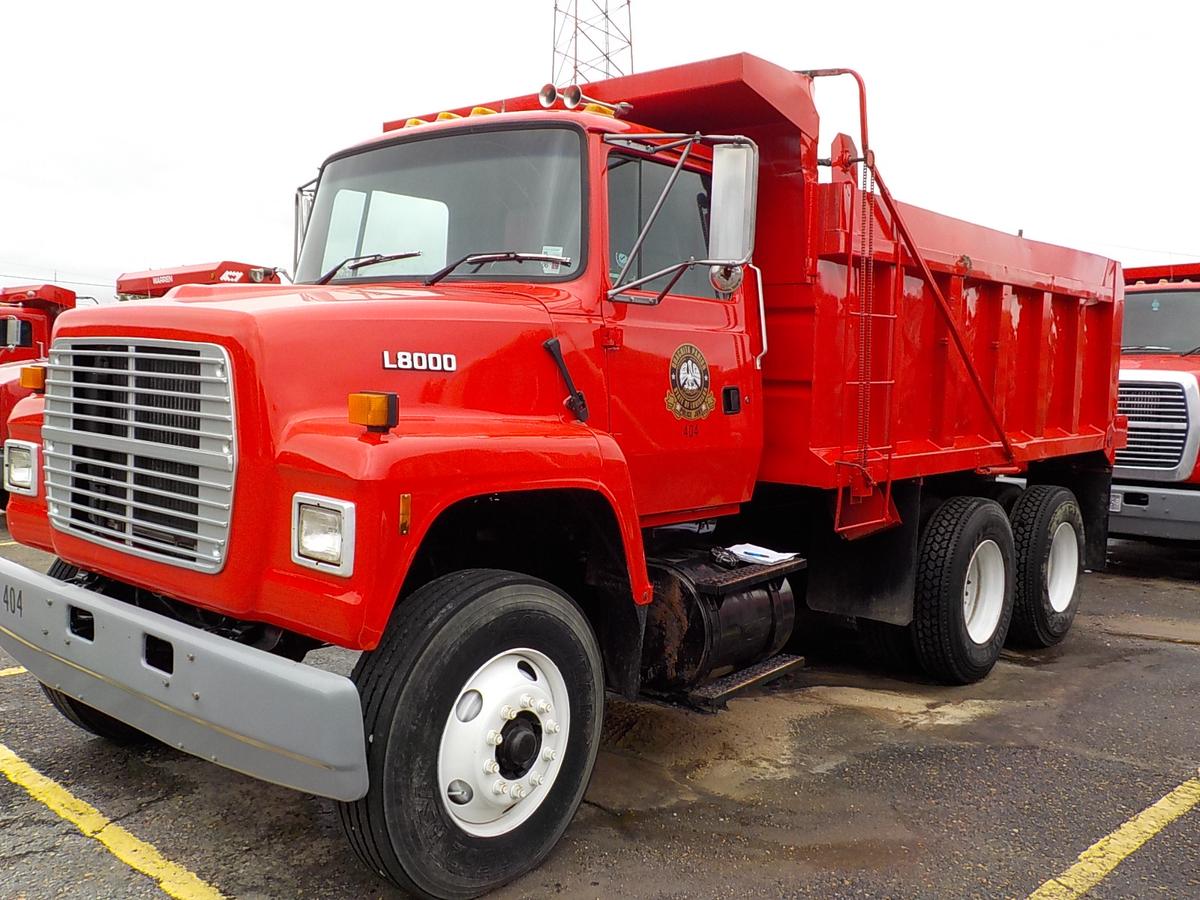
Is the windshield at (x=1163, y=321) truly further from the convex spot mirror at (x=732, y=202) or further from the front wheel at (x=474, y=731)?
the front wheel at (x=474, y=731)

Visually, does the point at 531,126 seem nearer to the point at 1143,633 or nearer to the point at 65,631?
the point at 65,631

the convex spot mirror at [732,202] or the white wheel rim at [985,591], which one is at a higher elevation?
the convex spot mirror at [732,202]

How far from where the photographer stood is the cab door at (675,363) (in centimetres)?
395

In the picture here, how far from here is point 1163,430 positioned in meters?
8.83

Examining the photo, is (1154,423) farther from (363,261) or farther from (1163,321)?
(363,261)

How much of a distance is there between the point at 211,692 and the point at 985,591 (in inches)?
186

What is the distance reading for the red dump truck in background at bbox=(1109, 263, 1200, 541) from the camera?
341 inches

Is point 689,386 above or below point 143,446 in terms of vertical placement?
above

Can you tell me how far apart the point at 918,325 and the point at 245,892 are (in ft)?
13.7

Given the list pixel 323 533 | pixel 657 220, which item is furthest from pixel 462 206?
pixel 323 533

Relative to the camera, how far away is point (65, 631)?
3408mm

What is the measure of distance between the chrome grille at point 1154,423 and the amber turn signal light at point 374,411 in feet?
24.7

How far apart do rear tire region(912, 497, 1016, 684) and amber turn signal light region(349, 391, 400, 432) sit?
3.74 meters

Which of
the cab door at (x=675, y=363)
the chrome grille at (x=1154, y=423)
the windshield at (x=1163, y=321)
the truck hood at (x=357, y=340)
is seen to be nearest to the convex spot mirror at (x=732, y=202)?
the cab door at (x=675, y=363)
